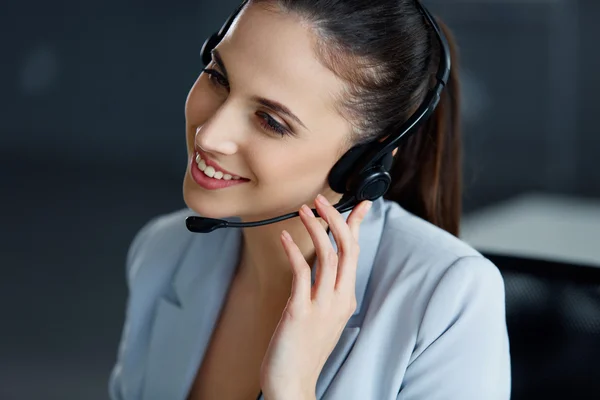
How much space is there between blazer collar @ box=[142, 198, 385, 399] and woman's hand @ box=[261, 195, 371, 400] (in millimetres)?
167

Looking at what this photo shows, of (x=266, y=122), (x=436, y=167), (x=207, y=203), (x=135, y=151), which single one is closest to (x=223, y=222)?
(x=207, y=203)

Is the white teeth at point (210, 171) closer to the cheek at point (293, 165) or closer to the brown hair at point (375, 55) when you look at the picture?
the cheek at point (293, 165)

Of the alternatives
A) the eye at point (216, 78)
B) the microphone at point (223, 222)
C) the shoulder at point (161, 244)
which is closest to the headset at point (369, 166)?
the microphone at point (223, 222)

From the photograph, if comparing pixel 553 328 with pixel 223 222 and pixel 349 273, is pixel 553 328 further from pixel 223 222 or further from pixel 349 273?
pixel 223 222

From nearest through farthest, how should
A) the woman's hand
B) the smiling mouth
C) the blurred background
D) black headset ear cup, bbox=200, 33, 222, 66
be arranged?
the woman's hand < the smiling mouth < black headset ear cup, bbox=200, 33, 222, 66 < the blurred background

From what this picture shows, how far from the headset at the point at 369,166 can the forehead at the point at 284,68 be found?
78 millimetres

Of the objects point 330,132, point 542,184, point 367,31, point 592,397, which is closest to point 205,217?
point 330,132

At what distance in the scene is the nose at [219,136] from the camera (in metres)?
1.15

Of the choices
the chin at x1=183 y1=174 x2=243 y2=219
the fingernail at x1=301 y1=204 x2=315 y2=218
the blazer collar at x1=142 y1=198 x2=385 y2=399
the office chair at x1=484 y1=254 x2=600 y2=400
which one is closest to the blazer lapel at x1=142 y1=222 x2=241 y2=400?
the blazer collar at x1=142 y1=198 x2=385 y2=399

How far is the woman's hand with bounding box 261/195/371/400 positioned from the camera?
1.09 metres

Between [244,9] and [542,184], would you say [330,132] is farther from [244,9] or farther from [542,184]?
[542,184]

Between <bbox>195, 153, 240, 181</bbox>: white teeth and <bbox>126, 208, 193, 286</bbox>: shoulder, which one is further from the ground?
<bbox>195, 153, 240, 181</bbox>: white teeth

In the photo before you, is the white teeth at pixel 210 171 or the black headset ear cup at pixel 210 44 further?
the black headset ear cup at pixel 210 44

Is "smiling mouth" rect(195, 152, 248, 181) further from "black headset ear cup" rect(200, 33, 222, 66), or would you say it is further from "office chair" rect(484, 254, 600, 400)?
"office chair" rect(484, 254, 600, 400)
